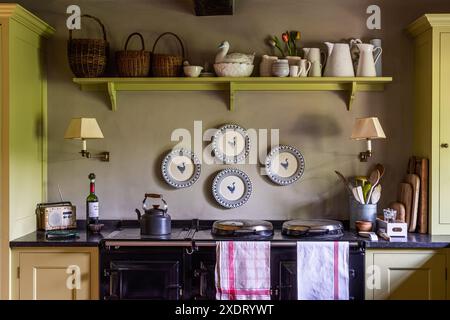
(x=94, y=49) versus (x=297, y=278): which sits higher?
(x=94, y=49)

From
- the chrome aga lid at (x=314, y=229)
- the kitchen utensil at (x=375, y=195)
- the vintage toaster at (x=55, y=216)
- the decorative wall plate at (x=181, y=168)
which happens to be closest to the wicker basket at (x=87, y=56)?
the decorative wall plate at (x=181, y=168)

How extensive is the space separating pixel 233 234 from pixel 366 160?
1.02 meters

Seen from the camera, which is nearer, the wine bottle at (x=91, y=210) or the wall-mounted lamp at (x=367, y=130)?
the wall-mounted lamp at (x=367, y=130)

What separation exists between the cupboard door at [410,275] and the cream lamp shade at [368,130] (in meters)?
0.68

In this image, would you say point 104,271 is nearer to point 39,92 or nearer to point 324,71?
point 39,92

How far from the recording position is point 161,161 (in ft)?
11.4

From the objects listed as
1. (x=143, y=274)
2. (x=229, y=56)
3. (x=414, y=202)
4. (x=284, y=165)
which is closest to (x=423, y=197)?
(x=414, y=202)

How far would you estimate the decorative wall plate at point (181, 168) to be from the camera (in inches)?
135

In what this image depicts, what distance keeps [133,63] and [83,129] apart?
1.60 ft

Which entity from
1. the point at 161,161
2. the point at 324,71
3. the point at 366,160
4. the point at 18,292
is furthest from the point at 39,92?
the point at 366,160

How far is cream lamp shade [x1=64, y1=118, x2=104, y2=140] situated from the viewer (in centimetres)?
322

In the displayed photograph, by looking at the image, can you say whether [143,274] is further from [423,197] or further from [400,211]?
[423,197]

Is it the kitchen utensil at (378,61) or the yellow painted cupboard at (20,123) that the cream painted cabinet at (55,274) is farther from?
the kitchen utensil at (378,61)

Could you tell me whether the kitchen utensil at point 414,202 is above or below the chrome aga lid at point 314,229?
above
